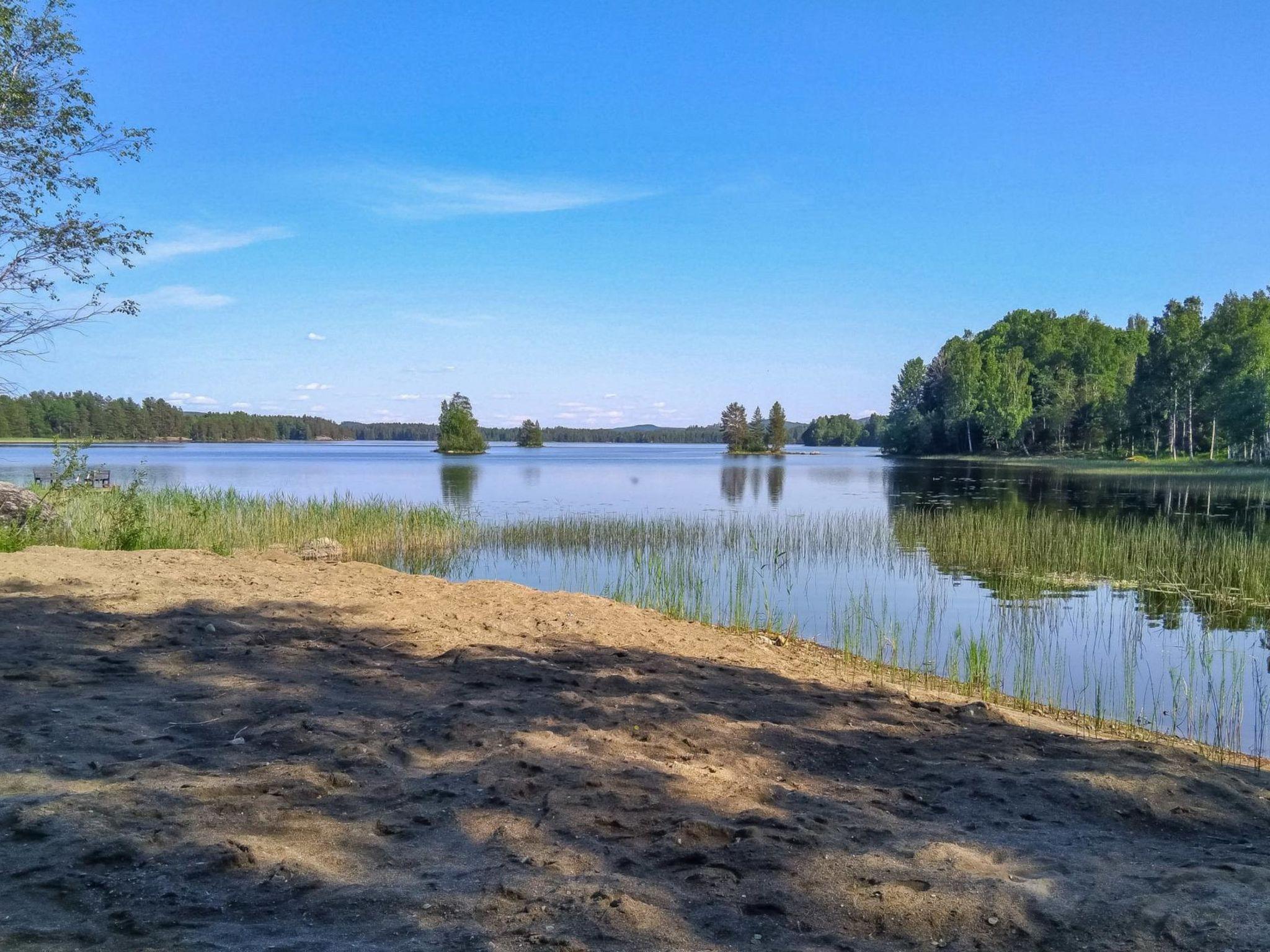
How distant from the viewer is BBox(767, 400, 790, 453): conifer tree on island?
128375 mm

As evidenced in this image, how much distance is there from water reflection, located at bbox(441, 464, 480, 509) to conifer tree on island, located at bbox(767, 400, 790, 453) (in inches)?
2635

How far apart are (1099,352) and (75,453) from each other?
9868cm

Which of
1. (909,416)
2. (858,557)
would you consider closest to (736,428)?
(909,416)

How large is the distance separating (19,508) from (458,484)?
3169 cm

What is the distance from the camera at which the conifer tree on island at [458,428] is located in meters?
106

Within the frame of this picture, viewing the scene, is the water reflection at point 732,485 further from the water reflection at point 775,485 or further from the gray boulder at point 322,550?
the gray boulder at point 322,550

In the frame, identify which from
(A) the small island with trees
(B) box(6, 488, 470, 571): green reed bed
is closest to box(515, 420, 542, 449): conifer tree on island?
(A) the small island with trees

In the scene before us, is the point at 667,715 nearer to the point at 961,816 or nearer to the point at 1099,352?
the point at 961,816

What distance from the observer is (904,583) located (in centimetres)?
1627

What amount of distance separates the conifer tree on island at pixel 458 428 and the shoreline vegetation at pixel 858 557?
81.1 meters

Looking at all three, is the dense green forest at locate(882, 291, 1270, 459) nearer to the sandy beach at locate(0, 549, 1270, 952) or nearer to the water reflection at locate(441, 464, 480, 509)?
the water reflection at locate(441, 464, 480, 509)

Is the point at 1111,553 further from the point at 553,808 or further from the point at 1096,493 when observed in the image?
the point at 1096,493

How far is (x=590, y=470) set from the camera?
214 feet

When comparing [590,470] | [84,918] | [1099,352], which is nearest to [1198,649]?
[84,918]
